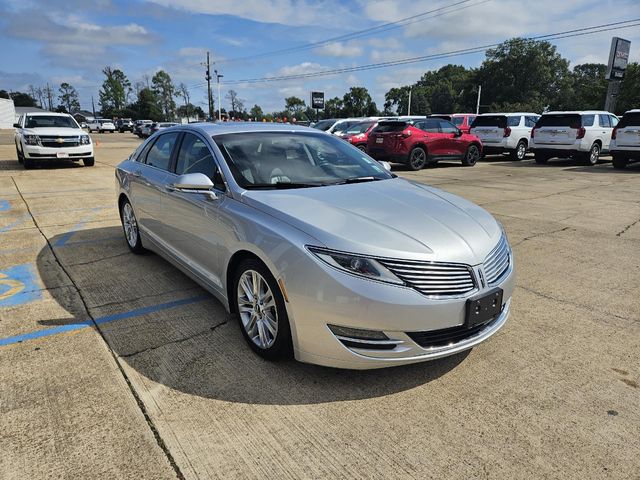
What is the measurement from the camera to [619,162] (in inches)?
613

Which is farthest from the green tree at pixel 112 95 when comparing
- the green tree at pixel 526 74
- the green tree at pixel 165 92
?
the green tree at pixel 526 74

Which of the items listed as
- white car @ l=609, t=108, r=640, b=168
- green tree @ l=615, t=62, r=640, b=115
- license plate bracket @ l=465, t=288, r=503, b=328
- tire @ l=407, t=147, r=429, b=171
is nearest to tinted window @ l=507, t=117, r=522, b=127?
white car @ l=609, t=108, r=640, b=168

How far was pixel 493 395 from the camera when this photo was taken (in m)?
2.74

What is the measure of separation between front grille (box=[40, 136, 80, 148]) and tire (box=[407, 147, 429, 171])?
10400 millimetres

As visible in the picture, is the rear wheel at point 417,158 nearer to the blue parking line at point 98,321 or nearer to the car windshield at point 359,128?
the car windshield at point 359,128

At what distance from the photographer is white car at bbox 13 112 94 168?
1338cm

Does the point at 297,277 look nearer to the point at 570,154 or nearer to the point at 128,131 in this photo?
the point at 570,154

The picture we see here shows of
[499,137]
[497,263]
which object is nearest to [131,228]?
[497,263]

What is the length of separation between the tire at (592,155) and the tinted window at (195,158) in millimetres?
16438

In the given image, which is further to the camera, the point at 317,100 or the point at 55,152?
the point at 317,100

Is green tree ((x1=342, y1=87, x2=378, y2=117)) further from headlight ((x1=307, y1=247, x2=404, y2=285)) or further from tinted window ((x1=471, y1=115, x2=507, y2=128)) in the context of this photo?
headlight ((x1=307, y1=247, x2=404, y2=285))

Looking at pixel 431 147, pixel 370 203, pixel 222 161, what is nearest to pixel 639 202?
pixel 431 147

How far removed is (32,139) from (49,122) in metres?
1.24

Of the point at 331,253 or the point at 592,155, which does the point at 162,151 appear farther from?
the point at 592,155
